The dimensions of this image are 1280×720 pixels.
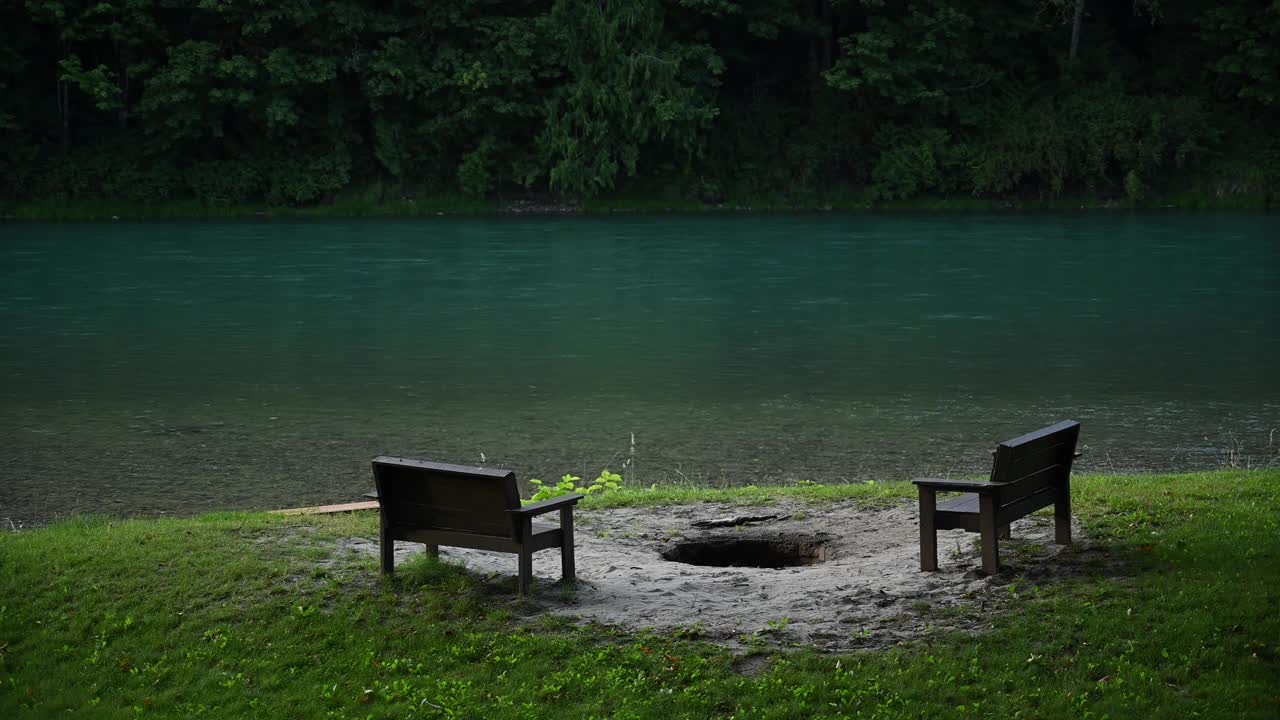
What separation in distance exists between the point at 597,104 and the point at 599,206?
3193 millimetres

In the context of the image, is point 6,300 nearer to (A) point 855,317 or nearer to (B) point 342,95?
(A) point 855,317

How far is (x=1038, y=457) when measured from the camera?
678 cm

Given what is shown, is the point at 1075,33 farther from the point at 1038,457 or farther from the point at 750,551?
the point at 1038,457

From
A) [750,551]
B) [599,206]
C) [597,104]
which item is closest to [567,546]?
[750,551]

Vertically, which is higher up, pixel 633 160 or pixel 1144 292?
pixel 633 160

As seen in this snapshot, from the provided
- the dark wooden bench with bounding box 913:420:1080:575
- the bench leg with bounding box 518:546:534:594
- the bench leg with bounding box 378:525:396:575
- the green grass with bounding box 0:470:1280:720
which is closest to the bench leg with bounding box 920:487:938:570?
the dark wooden bench with bounding box 913:420:1080:575

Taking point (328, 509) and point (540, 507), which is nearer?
point (540, 507)

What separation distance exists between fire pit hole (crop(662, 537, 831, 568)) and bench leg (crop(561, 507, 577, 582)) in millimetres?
1127

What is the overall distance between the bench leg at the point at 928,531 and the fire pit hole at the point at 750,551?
104cm

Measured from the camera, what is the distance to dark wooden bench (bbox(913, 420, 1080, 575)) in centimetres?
646

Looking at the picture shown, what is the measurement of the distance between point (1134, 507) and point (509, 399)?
809 centimetres

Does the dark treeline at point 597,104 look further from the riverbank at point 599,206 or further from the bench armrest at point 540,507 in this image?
the bench armrest at point 540,507

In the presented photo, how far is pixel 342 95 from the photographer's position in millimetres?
43656

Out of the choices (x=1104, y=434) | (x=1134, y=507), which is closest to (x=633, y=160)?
(x=1104, y=434)
